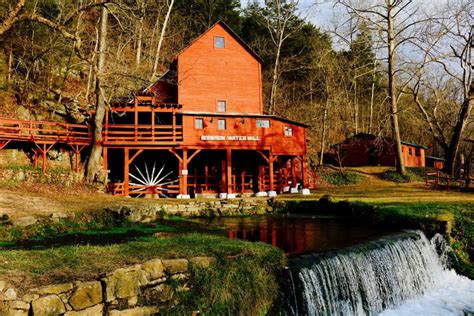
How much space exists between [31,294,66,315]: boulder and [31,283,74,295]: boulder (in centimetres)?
8

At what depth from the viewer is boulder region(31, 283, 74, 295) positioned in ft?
17.7

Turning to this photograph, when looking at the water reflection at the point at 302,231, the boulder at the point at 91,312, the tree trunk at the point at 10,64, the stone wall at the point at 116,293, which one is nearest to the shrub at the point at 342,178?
the water reflection at the point at 302,231

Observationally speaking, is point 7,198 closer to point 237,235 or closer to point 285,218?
point 237,235

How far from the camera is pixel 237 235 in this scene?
13.8 m

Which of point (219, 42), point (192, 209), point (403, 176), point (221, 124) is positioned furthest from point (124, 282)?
point (403, 176)

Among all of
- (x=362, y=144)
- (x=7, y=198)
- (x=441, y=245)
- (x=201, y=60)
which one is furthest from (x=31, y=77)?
(x=362, y=144)

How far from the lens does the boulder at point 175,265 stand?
22.3ft

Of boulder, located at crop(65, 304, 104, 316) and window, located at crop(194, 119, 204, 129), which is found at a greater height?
window, located at crop(194, 119, 204, 129)

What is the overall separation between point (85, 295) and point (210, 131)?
67.8ft

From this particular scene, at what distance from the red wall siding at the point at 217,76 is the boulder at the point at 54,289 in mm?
23199

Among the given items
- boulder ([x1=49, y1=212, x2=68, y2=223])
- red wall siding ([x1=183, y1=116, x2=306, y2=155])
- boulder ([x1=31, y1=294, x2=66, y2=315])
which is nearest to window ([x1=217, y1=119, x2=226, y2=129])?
red wall siding ([x1=183, y1=116, x2=306, y2=155])

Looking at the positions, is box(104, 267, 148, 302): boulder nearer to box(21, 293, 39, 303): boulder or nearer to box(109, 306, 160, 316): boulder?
box(109, 306, 160, 316): boulder

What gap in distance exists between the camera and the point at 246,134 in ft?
87.2

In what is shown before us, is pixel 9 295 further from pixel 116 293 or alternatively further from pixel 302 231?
pixel 302 231
